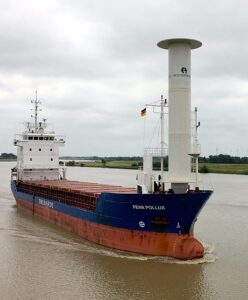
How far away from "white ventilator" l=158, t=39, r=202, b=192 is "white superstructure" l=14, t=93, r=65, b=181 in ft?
53.8

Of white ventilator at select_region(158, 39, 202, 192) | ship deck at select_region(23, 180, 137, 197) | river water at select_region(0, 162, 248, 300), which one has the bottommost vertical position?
river water at select_region(0, 162, 248, 300)

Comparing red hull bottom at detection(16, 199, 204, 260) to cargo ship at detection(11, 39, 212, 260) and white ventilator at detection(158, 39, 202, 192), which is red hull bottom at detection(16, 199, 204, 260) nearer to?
cargo ship at detection(11, 39, 212, 260)

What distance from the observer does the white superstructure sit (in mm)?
29188

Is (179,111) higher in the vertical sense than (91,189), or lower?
higher

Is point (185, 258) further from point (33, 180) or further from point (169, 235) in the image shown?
point (33, 180)

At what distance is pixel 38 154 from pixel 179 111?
16862 mm

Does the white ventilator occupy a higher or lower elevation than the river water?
higher

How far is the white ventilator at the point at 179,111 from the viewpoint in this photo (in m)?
14.5

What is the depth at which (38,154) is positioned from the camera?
29.3m

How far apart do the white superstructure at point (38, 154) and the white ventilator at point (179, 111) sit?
53.8 feet

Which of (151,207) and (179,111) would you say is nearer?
(151,207)

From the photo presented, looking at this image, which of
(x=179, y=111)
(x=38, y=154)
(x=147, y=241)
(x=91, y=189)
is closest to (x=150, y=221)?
(x=147, y=241)

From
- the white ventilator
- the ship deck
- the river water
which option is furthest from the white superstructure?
the white ventilator

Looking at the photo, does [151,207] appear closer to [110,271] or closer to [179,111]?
[110,271]
